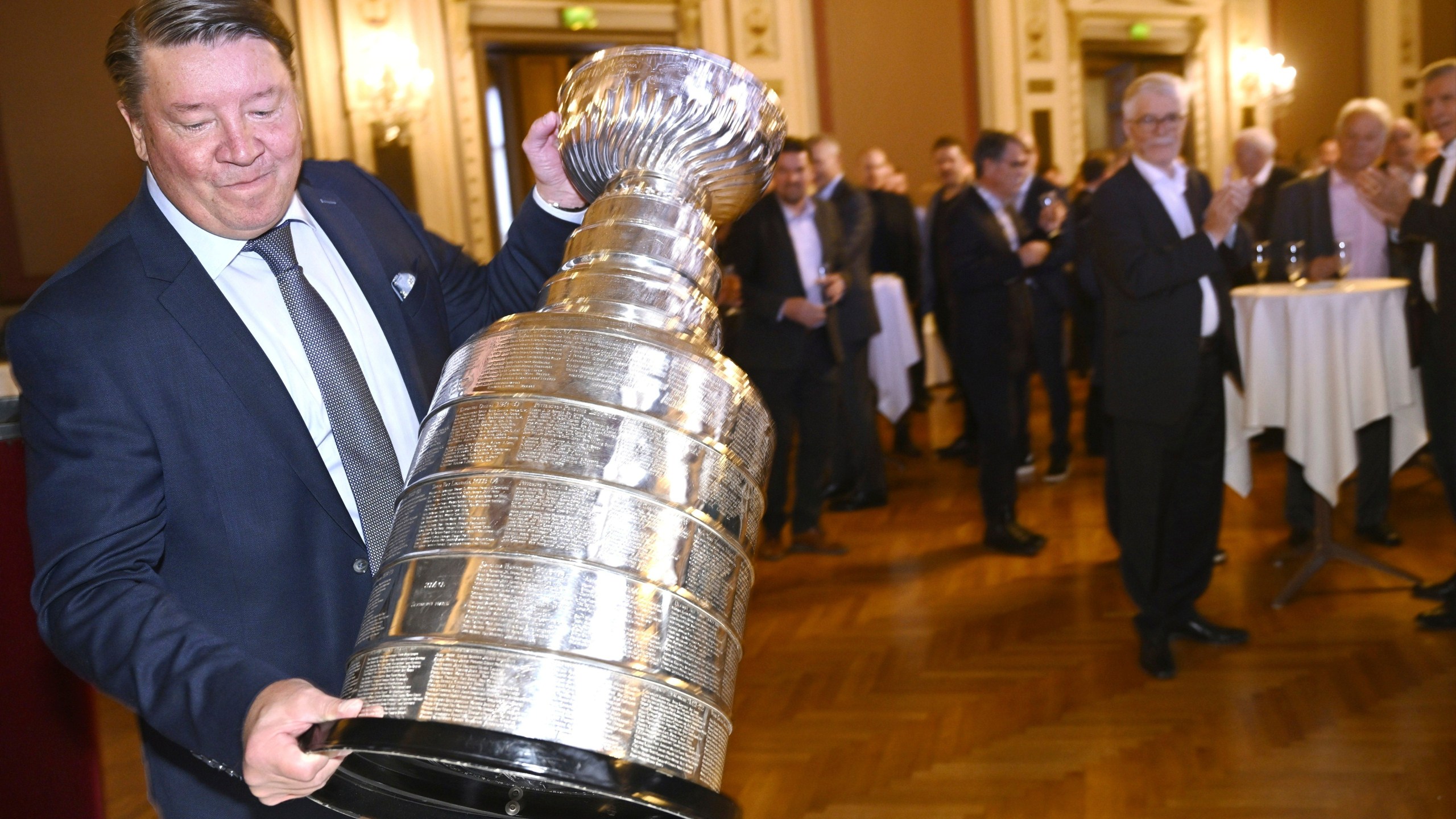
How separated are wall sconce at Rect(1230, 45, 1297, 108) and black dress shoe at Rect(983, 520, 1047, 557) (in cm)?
1002

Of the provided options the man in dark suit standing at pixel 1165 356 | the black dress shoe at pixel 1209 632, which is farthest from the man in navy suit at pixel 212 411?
the black dress shoe at pixel 1209 632

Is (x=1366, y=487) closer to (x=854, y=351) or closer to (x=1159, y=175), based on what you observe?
(x=1159, y=175)

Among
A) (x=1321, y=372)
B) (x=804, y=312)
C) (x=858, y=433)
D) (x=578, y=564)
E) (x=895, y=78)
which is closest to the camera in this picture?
(x=578, y=564)

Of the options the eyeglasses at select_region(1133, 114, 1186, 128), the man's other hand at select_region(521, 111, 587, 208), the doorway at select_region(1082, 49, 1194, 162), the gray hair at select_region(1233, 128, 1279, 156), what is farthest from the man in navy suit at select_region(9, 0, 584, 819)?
the doorway at select_region(1082, 49, 1194, 162)

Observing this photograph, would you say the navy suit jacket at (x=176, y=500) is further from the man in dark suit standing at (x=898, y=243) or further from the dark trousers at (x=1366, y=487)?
the man in dark suit standing at (x=898, y=243)

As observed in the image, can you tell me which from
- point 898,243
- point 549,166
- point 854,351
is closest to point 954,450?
point 898,243

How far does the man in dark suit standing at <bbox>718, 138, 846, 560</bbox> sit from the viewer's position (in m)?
5.32

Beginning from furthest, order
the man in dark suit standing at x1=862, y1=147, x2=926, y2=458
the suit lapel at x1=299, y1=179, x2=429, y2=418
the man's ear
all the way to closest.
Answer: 1. the man in dark suit standing at x1=862, y1=147, x2=926, y2=458
2. the suit lapel at x1=299, y1=179, x2=429, y2=418
3. the man's ear

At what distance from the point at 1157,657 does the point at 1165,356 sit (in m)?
0.98

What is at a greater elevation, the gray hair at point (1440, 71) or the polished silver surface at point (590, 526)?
the gray hair at point (1440, 71)

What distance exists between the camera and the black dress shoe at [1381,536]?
16.4 feet

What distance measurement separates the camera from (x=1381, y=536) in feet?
16.4

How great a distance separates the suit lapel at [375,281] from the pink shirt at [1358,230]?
553cm

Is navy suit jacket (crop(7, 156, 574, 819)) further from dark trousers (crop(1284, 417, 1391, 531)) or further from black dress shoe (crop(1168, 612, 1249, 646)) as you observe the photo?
dark trousers (crop(1284, 417, 1391, 531))
